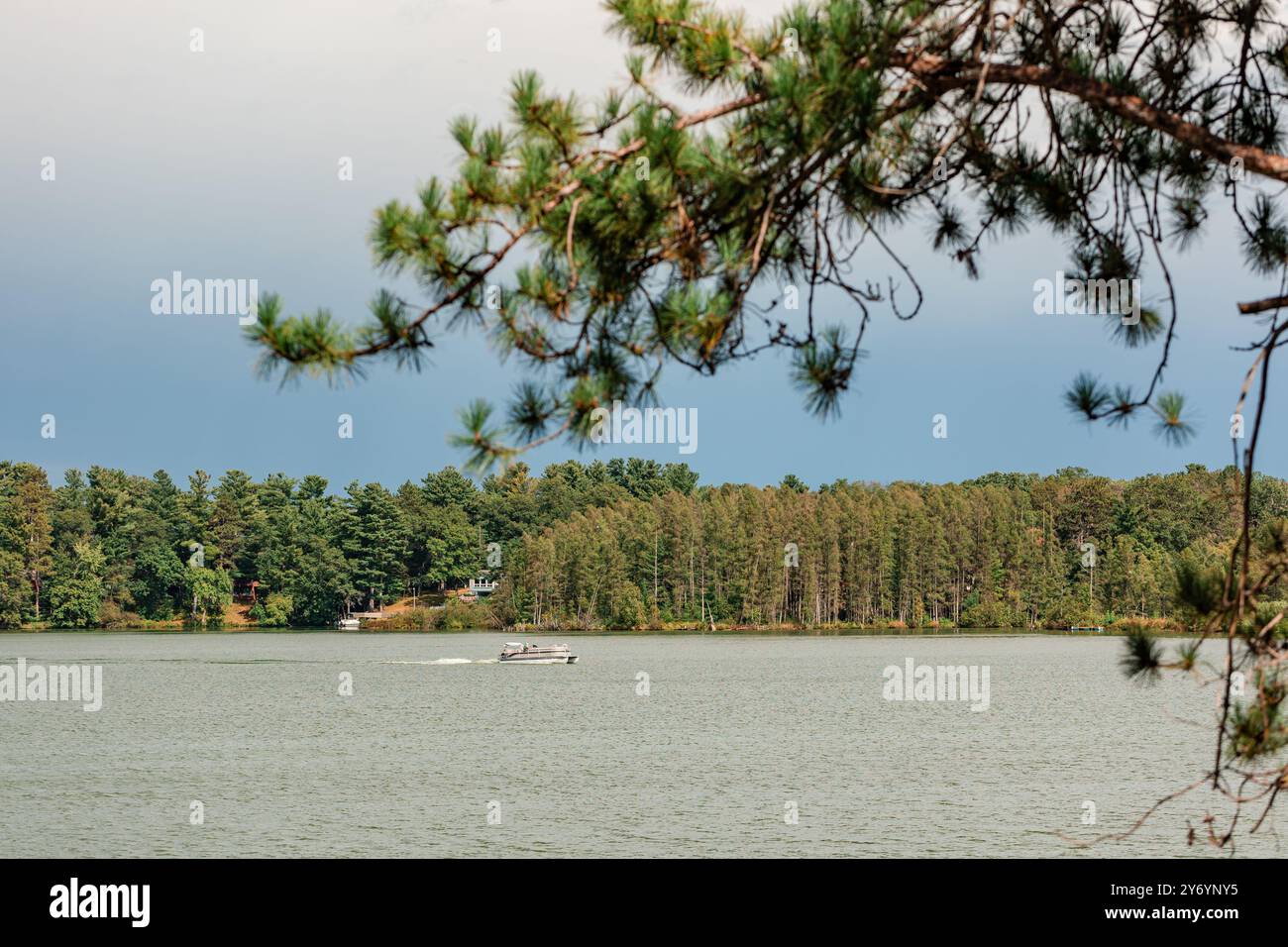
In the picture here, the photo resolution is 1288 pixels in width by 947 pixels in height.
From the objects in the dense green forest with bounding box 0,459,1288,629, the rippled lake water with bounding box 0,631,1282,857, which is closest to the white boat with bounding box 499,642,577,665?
the rippled lake water with bounding box 0,631,1282,857

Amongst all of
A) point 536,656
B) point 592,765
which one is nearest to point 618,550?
point 536,656

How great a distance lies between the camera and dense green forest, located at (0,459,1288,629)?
76875 mm

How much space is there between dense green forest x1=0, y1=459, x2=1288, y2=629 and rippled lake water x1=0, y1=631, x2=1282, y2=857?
24246mm

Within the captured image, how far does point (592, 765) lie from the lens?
2709cm

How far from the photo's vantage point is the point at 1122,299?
545cm

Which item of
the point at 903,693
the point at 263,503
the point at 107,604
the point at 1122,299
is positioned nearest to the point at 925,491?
the point at 903,693

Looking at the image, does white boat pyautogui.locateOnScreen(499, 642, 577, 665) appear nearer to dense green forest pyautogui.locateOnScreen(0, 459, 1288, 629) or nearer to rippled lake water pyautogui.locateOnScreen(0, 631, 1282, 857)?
rippled lake water pyautogui.locateOnScreen(0, 631, 1282, 857)

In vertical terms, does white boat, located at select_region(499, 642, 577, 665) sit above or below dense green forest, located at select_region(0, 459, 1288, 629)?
below

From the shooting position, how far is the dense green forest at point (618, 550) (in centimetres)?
7688

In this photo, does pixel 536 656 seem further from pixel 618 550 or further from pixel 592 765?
pixel 592 765

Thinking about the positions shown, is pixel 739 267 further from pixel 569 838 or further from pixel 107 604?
pixel 107 604

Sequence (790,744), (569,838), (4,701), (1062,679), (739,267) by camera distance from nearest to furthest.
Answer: (739,267) < (569,838) < (790,744) < (4,701) < (1062,679)

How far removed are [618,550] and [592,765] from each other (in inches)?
2148
